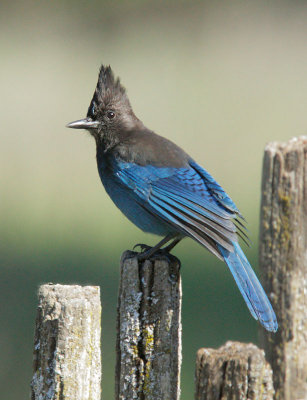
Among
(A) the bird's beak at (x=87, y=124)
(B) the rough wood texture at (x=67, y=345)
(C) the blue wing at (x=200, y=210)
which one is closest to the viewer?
(B) the rough wood texture at (x=67, y=345)

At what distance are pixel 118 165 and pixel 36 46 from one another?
6853 mm

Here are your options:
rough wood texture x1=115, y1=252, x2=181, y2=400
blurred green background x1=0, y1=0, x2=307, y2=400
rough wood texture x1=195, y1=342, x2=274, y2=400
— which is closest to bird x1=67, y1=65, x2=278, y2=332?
rough wood texture x1=115, y1=252, x2=181, y2=400

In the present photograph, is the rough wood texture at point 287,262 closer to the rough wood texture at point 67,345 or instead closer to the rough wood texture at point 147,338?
the rough wood texture at point 147,338

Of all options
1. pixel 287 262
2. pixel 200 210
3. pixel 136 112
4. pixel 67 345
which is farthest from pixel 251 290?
pixel 136 112

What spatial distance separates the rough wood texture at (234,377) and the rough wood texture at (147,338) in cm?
29

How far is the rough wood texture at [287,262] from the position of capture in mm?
3369

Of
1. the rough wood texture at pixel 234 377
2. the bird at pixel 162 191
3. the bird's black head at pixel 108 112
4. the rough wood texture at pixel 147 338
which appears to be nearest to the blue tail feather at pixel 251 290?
the bird at pixel 162 191

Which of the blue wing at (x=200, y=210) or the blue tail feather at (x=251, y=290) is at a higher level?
the blue wing at (x=200, y=210)

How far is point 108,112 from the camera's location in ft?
15.9

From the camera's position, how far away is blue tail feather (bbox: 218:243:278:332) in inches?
131

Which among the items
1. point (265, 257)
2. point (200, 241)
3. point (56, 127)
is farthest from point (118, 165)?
point (56, 127)

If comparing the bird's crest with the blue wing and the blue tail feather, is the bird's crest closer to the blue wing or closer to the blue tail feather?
the blue wing

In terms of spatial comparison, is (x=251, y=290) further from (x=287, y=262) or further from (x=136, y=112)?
(x=136, y=112)

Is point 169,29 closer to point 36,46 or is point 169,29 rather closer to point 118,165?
point 36,46
